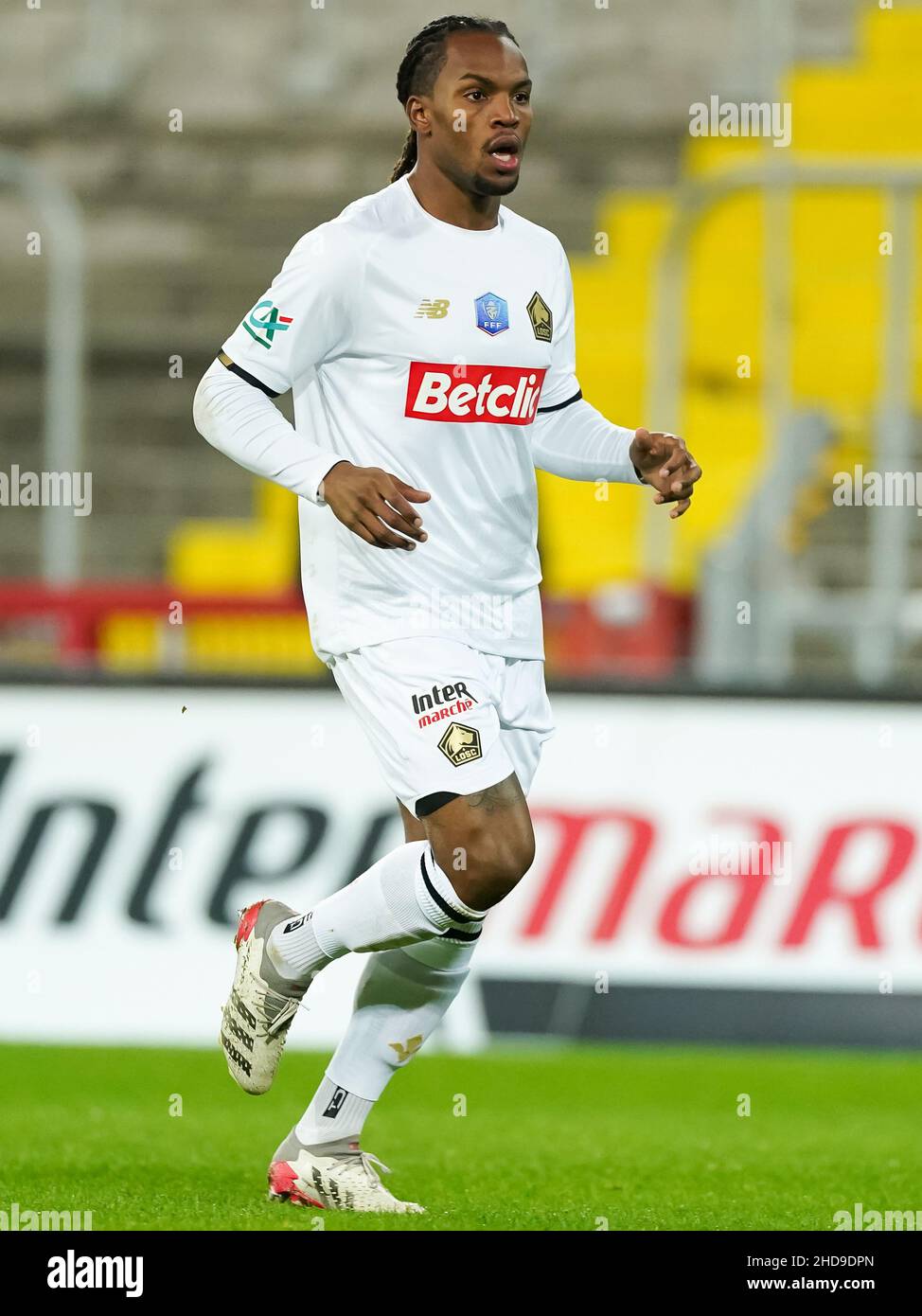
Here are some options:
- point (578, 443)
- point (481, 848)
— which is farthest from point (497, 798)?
point (578, 443)

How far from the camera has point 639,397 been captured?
13.0 metres

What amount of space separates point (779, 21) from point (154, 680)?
6852 mm

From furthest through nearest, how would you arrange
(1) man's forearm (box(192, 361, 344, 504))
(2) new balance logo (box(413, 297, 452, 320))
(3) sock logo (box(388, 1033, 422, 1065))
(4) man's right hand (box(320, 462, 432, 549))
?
(3) sock logo (box(388, 1033, 422, 1065)), (2) new balance logo (box(413, 297, 452, 320)), (1) man's forearm (box(192, 361, 344, 504)), (4) man's right hand (box(320, 462, 432, 549))

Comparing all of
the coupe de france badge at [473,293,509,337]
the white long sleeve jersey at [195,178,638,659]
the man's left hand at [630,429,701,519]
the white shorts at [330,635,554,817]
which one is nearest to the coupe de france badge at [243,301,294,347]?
the white long sleeve jersey at [195,178,638,659]

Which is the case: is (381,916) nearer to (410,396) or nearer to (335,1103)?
(335,1103)

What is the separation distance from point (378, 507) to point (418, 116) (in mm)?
951

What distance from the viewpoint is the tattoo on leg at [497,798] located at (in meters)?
4.79

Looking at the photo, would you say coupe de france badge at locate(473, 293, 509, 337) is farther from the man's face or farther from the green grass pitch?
the green grass pitch

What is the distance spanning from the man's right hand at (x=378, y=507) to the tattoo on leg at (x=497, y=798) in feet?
1.78

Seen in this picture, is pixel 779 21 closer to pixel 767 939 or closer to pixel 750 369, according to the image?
pixel 750 369

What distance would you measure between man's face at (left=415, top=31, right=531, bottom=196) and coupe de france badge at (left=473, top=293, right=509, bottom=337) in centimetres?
22

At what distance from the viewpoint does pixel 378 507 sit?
4.55 metres

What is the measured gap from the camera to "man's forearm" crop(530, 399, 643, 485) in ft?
17.5
